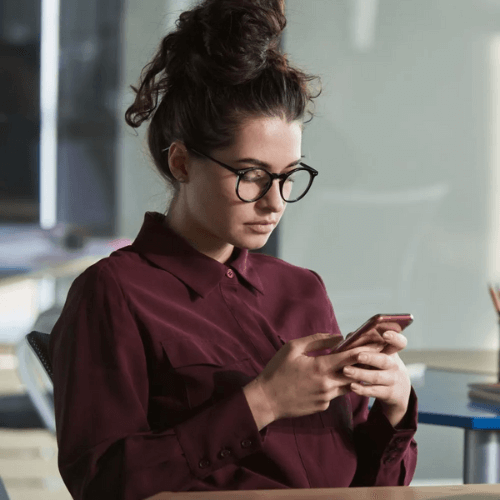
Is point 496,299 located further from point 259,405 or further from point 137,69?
point 137,69

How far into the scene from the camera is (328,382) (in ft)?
3.82

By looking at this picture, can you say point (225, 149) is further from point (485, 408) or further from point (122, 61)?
point (122, 61)

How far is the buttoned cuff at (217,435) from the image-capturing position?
114cm

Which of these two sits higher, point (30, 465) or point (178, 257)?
point (178, 257)

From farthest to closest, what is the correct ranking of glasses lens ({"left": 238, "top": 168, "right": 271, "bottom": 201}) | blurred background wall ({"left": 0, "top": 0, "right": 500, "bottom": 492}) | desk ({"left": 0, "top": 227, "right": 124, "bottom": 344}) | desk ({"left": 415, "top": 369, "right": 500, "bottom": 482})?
1. desk ({"left": 0, "top": 227, "right": 124, "bottom": 344})
2. blurred background wall ({"left": 0, "top": 0, "right": 500, "bottom": 492})
3. desk ({"left": 415, "top": 369, "right": 500, "bottom": 482})
4. glasses lens ({"left": 238, "top": 168, "right": 271, "bottom": 201})

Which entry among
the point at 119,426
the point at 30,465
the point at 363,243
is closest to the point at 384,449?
the point at 119,426

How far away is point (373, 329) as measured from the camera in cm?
116

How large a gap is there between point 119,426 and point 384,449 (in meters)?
0.45

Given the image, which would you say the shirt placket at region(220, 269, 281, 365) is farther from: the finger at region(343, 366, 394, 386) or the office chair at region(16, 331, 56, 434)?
the office chair at region(16, 331, 56, 434)

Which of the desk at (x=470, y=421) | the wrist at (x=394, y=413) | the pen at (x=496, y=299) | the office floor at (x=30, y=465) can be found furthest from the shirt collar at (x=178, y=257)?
the office floor at (x=30, y=465)

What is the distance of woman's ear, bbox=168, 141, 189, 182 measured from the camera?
135cm

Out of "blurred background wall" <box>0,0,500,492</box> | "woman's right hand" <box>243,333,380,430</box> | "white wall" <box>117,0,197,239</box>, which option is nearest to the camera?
"woman's right hand" <box>243,333,380,430</box>

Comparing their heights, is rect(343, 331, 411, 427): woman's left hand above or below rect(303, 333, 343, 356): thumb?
below

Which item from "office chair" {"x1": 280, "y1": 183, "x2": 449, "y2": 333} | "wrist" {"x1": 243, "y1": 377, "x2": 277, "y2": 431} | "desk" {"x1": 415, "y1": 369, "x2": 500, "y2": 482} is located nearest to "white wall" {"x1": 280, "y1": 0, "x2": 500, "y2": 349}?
"office chair" {"x1": 280, "y1": 183, "x2": 449, "y2": 333}
